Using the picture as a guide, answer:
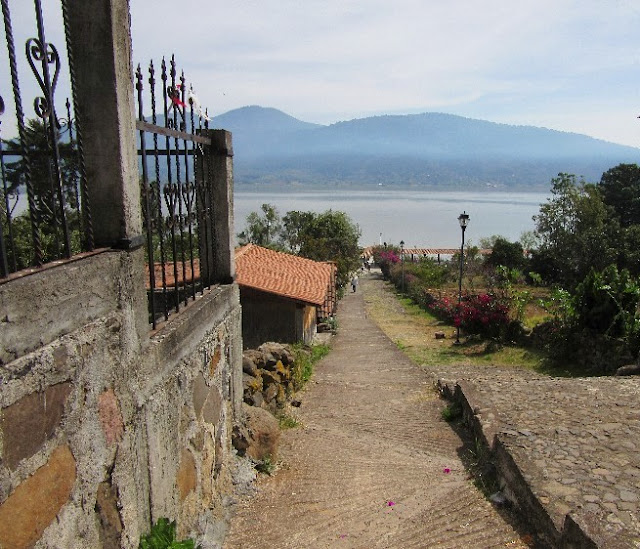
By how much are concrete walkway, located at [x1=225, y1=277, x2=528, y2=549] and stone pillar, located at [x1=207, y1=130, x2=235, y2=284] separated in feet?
7.71

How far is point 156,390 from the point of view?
3371 millimetres

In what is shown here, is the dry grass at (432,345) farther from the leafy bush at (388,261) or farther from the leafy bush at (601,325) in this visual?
the leafy bush at (388,261)

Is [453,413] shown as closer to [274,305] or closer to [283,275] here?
[274,305]

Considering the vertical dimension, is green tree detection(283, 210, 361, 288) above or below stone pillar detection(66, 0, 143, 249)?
below

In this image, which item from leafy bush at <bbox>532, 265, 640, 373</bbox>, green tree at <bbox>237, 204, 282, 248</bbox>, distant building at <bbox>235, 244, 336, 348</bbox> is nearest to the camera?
leafy bush at <bbox>532, 265, 640, 373</bbox>

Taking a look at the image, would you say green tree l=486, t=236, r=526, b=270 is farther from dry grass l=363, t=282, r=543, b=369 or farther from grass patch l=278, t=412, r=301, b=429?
grass patch l=278, t=412, r=301, b=429

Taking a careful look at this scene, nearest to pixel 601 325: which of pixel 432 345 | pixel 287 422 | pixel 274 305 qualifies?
pixel 432 345

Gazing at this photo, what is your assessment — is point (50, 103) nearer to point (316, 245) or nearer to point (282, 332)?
point (282, 332)

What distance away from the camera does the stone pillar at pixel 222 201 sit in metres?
5.34

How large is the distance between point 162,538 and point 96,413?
1.08 meters

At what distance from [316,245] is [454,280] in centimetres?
Answer: 1064

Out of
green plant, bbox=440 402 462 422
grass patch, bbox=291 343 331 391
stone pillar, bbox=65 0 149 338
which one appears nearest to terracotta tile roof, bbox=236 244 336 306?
grass patch, bbox=291 343 331 391

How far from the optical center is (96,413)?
8.79 feet

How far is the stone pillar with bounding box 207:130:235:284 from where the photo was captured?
534 cm
